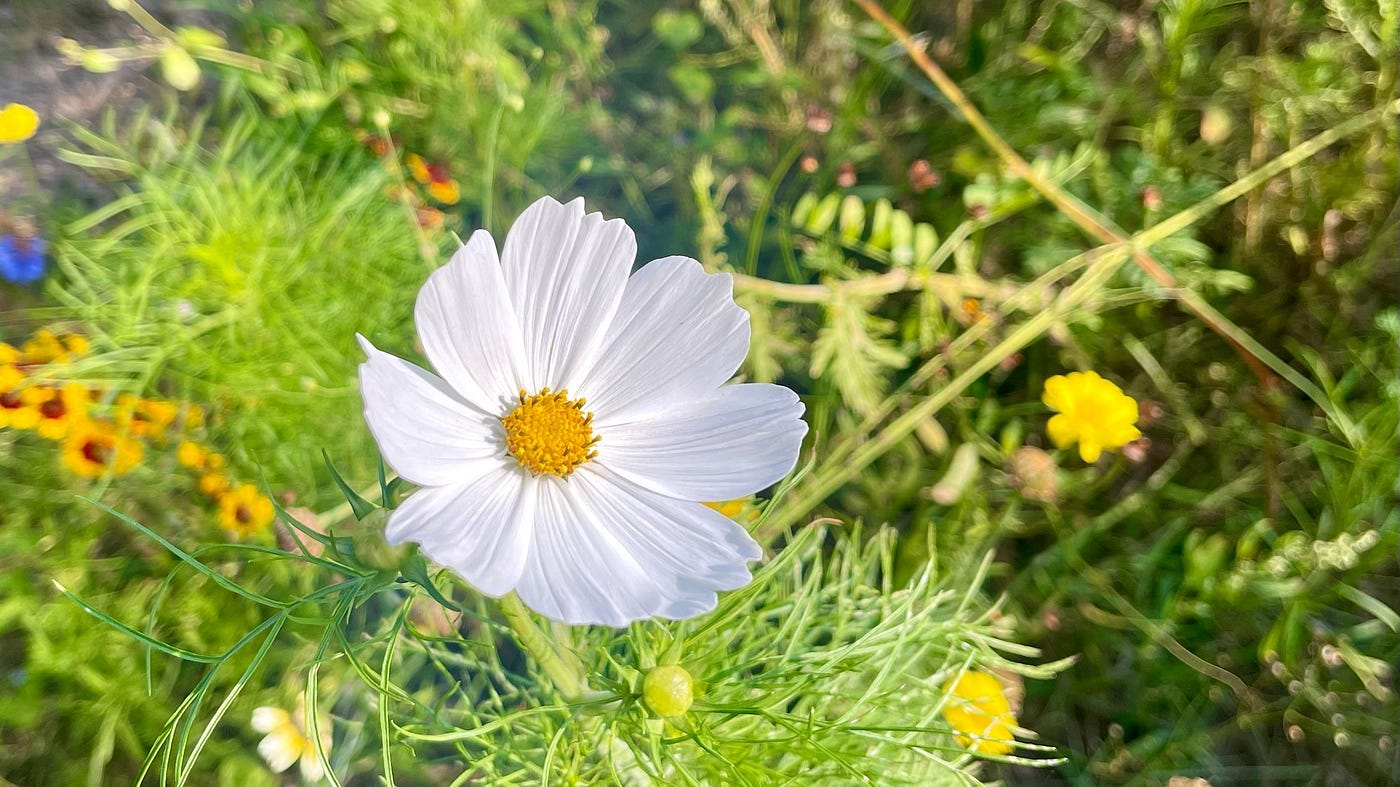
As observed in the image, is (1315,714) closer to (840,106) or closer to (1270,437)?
(1270,437)

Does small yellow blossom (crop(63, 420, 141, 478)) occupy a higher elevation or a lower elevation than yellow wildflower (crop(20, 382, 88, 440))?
lower

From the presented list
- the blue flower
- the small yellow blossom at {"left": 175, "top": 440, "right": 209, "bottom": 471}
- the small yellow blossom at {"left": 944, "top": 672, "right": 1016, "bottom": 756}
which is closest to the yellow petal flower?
the small yellow blossom at {"left": 175, "top": 440, "right": 209, "bottom": 471}

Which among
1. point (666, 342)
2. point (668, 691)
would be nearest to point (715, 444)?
point (666, 342)

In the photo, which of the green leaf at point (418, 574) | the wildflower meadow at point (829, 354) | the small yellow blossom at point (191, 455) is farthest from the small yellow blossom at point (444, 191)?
the green leaf at point (418, 574)

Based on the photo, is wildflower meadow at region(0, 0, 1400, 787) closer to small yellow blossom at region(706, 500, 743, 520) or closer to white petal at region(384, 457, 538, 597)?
small yellow blossom at region(706, 500, 743, 520)

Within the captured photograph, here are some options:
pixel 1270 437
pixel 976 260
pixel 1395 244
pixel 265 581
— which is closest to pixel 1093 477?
pixel 1270 437

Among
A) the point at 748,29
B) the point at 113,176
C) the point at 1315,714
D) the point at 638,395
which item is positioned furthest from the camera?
the point at 748,29

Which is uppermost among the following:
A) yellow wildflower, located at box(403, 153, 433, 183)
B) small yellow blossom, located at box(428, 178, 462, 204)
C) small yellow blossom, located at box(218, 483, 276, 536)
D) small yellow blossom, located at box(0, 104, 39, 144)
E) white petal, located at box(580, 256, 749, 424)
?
white petal, located at box(580, 256, 749, 424)
